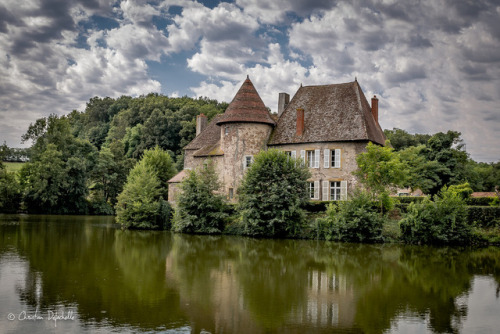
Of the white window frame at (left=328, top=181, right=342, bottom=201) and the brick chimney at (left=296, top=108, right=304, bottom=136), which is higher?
the brick chimney at (left=296, top=108, right=304, bottom=136)

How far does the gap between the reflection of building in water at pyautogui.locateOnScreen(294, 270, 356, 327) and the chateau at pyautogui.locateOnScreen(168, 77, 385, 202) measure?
1932cm

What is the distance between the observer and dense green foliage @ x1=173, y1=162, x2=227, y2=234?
111 ft

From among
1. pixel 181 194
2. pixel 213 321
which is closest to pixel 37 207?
pixel 181 194

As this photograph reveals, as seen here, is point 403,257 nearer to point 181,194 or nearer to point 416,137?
point 181,194

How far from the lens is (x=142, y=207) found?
37344 millimetres

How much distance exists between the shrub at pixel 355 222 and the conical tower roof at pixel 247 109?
10725mm

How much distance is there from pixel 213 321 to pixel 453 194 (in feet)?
73.2

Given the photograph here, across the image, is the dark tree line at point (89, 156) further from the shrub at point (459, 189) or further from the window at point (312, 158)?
the shrub at point (459, 189)

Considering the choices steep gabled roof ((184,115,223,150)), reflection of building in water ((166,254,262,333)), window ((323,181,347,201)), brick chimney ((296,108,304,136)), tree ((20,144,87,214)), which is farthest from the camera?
tree ((20,144,87,214))

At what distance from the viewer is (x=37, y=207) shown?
55.5m

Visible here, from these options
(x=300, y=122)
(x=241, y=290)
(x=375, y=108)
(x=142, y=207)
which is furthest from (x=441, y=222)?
(x=142, y=207)

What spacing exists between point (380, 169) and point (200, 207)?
42.7 feet

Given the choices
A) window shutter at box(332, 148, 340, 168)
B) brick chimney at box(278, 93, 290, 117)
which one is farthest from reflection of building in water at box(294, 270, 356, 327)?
brick chimney at box(278, 93, 290, 117)

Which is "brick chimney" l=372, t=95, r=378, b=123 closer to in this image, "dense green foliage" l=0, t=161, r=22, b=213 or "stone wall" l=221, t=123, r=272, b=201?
"stone wall" l=221, t=123, r=272, b=201
